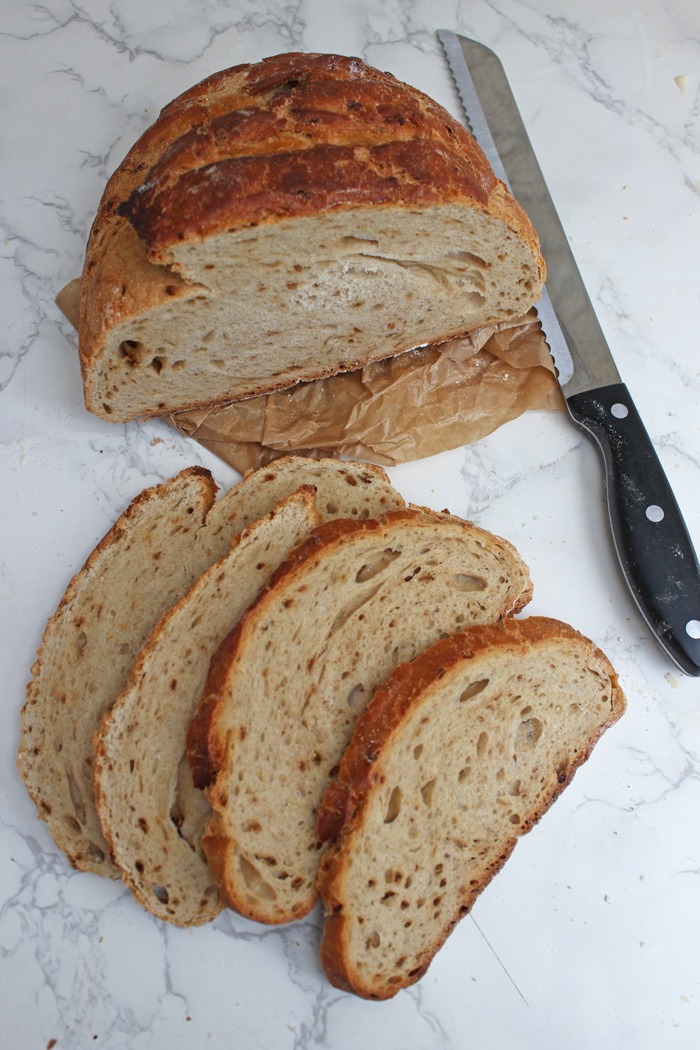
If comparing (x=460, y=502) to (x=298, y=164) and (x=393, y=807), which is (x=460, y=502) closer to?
(x=393, y=807)

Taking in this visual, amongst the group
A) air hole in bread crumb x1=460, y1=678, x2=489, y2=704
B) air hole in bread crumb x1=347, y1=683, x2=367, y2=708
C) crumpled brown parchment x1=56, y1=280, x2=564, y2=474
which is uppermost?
crumpled brown parchment x1=56, y1=280, x2=564, y2=474

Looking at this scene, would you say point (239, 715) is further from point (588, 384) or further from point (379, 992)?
point (588, 384)

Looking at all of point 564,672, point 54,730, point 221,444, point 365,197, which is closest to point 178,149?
point 365,197

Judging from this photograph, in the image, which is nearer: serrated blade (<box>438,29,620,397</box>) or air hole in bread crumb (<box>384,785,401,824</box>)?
air hole in bread crumb (<box>384,785,401,824</box>)

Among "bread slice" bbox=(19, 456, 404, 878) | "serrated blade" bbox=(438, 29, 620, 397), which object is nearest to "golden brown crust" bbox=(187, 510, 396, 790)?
"bread slice" bbox=(19, 456, 404, 878)

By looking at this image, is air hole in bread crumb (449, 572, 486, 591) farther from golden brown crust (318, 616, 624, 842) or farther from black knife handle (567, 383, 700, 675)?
black knife handle (567, 383, 700, 675)

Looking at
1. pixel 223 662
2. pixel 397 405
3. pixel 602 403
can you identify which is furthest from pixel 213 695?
pixel 602 403

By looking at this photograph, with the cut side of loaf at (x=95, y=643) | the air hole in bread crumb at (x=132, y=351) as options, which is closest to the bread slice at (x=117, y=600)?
the cut side of loaf at (x=95, y=643)
